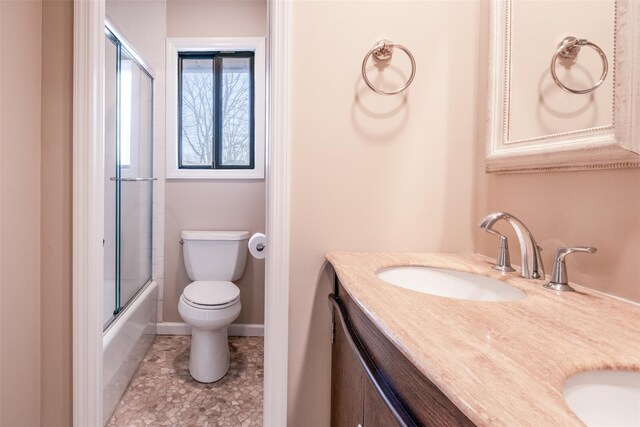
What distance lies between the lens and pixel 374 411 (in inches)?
24.0

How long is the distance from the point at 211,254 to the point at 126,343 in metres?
0.73

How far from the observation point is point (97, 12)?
3.74 ft

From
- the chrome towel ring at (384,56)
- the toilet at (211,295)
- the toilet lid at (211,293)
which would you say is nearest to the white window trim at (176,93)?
the toilet at (211,295)

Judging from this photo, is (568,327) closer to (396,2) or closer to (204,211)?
(396,2)

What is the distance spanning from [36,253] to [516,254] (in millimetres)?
1633

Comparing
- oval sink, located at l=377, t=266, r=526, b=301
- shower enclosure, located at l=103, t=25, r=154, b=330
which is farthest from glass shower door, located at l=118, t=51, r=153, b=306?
oval sink, located at l=377, t=266, r=526, b=301

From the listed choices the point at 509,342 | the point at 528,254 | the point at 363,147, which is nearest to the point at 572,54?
the point at 528,254

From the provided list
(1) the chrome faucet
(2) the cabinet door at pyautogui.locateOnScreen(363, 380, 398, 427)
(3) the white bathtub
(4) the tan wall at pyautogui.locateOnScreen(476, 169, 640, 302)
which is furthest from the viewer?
(3) the white bathtub

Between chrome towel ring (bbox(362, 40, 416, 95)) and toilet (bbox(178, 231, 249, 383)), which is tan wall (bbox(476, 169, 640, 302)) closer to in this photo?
chrome towel ring (bbox(362, 40, 416, 95))

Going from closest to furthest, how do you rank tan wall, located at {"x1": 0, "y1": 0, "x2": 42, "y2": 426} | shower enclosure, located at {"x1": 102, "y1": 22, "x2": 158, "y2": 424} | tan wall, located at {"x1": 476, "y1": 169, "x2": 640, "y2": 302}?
1. tan wall, located at {"x1": 476, "y1": 169, "x2": 640, "y2": 302}
2. tan wall, located at {"x1": 0, "y1": 0, "x2": 42, "y2": 426}
3. shower enclosure, located at {"x1": 102, "y1": 22, "x2": 158, "y2": 424}

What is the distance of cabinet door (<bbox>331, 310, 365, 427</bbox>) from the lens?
74cm

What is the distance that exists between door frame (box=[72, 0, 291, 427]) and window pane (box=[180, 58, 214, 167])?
1283 mm

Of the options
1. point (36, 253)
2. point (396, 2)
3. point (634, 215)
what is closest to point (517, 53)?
point (396, 2)

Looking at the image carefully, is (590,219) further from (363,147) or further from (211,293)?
(211,293)
